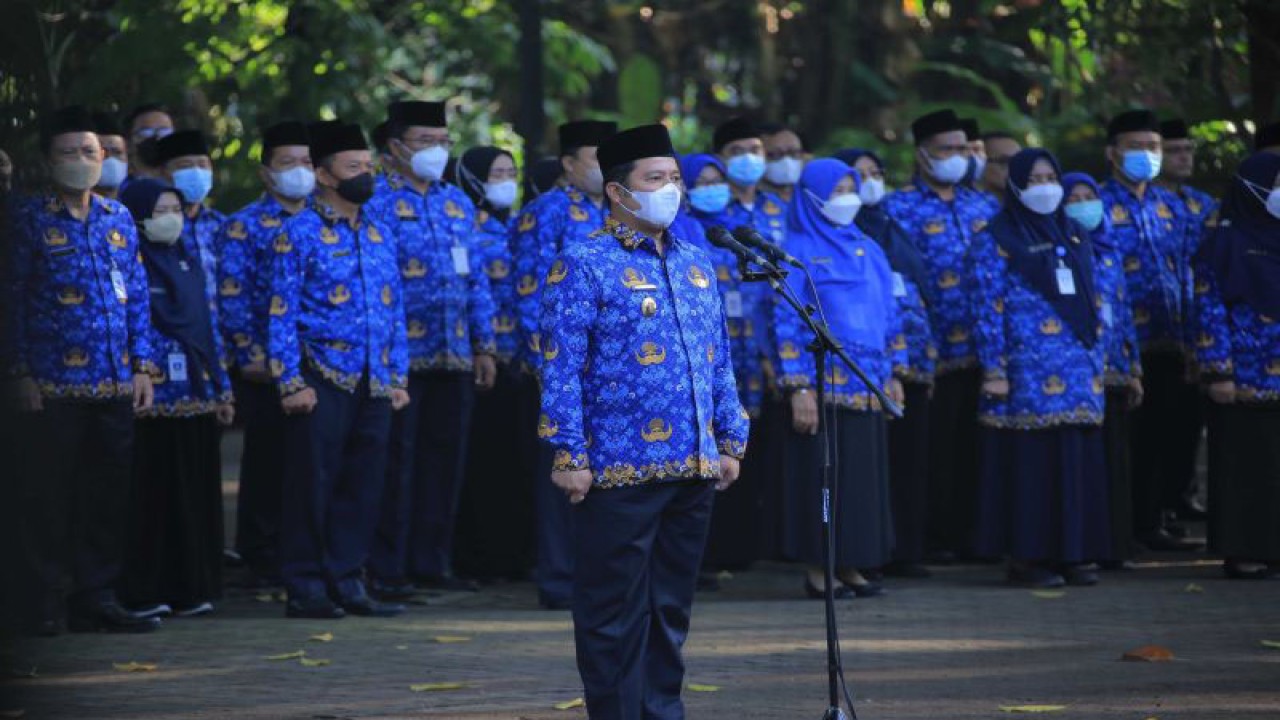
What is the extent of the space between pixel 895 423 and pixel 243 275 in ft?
12.4

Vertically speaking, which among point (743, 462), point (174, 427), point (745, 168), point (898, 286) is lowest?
point (743, 462)

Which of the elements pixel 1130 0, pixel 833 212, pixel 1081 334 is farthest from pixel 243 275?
pixel 1130 0

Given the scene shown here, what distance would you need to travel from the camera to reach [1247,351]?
11.8 meters

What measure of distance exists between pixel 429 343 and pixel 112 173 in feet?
6.26

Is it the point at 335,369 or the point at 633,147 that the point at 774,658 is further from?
the point at 633,147

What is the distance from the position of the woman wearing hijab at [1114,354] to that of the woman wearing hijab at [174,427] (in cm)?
478

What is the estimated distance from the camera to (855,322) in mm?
10914

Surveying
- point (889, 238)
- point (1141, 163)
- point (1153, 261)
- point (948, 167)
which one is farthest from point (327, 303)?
point (1153, 261)

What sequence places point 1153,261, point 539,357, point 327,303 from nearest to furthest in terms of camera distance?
point 327,303
point 539,357
point 1153,261

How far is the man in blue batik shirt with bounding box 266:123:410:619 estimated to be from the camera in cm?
1028

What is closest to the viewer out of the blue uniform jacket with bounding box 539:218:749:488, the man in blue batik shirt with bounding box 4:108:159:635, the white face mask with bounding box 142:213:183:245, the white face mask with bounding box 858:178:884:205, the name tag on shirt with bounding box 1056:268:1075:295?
the blue uniform jacket with bounding box 539:218:749:488

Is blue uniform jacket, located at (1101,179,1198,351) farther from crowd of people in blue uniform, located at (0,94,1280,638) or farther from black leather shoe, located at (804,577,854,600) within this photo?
black leather shoe, located at (804,577,854,600)

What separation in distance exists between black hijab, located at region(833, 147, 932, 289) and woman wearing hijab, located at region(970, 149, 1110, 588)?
2.17 feet

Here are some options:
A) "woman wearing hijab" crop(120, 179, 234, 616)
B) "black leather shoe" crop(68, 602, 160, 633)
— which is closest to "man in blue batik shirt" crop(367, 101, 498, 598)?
"woman wearing hijab" crop(120, 179, 234, 616)
